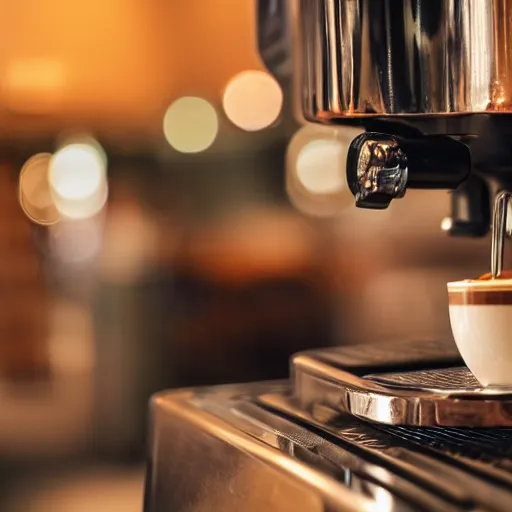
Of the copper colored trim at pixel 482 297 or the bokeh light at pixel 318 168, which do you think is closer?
the copper colored trim at pixel 482 297

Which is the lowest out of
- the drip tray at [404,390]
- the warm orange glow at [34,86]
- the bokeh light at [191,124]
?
the drip tray at [404,390]

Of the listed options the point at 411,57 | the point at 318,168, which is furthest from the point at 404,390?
the point at 318,168

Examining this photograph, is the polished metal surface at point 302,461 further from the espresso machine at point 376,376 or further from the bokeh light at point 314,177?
the bokeh light at point 314,177

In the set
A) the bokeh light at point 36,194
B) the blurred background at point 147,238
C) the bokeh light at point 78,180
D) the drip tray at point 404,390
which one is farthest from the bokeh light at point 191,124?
the drip tray at point 404,390

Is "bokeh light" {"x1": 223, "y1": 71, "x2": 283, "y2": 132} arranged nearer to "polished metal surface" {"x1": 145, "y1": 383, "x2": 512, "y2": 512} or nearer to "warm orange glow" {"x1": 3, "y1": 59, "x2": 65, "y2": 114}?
"warm orange glow" {"x1": 3, "y1": 59, "x2": 65, "y2": 114}

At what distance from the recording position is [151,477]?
1.78 feet

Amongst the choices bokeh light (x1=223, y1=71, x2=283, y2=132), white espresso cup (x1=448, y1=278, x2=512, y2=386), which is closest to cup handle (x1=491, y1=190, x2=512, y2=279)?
white espresso cup (x1=448, y1=278, x2=512, y2=386)

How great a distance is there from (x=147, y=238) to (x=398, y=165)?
1448mm

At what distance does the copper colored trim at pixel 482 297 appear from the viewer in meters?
0.44

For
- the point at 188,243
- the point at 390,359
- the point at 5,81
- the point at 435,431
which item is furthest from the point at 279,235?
the point at 435,431

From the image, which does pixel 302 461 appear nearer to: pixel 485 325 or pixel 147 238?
pixel 485 325

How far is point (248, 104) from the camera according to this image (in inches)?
78.3

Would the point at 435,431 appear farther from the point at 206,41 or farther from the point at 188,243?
the point at 206,41

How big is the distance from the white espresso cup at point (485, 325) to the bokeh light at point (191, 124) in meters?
1.52
